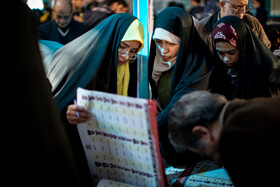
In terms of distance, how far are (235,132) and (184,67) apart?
3.40 feet

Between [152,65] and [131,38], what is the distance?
0.44 meters

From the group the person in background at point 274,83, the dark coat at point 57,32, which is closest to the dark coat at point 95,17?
the dark coat at point 57,32

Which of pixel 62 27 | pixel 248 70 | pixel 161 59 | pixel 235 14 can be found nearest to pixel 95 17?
pixel 62 27

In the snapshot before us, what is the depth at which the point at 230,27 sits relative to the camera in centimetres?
210

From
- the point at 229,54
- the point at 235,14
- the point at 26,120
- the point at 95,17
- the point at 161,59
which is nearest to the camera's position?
the point at 26,120

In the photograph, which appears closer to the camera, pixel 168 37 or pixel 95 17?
pixel 168 37

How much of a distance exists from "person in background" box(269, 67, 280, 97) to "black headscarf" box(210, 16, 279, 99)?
86mm

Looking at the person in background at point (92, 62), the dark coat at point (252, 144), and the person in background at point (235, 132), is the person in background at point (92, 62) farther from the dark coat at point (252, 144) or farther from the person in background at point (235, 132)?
the dark coat at point (252, 144)

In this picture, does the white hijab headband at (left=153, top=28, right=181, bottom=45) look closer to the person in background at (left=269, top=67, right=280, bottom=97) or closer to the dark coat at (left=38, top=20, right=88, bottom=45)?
the person in background at (left=269, top=67, right=280, bottom=97)

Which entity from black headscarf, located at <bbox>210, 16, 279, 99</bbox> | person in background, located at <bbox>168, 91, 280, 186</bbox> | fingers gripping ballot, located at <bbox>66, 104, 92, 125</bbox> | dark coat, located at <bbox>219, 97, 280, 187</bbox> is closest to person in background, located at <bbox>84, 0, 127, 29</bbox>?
black headscarf, located at <bbox>210, 16, 279, 99</bbox>

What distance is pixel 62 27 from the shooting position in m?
4.11

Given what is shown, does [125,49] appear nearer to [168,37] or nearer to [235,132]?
[168,37]

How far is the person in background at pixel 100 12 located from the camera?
4.42 m

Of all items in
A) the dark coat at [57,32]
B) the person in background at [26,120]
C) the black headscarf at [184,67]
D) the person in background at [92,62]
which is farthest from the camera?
the dark coat at [57,32]
